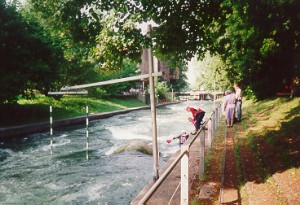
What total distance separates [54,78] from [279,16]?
16.2m

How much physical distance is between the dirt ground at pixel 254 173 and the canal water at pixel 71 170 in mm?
2676

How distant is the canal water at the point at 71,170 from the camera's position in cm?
844

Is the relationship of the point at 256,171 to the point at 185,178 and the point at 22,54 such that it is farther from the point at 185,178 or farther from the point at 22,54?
the point at 22,54

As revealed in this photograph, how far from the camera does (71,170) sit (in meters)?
11.1

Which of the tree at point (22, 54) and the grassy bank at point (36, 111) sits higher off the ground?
the tree at point (22, 54)

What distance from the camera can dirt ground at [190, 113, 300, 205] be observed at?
5.30 meters

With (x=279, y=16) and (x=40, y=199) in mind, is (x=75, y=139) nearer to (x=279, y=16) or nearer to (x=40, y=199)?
(x=40, y=199)

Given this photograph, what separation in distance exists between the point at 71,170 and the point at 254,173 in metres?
7.04

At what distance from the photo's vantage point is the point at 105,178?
9.98m

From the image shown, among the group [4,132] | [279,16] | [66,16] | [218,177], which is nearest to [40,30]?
[4,132]

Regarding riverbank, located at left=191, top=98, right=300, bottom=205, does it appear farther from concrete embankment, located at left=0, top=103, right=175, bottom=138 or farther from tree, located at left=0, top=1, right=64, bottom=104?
tree, located at left=0, top=1, right=64, bottom=104

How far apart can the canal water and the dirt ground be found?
2.68 m

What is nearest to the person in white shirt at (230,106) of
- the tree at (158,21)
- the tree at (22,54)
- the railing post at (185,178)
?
the tree at (158,21)

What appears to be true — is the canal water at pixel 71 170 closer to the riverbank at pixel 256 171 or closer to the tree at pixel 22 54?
the riverbank at pixel 256 171
